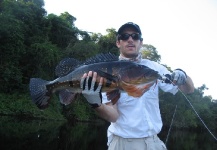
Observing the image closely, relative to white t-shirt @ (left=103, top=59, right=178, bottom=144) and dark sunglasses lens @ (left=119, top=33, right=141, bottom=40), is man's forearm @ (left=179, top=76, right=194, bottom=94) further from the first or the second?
dark sunglasses lens @ (left=119, top=33, right=141, bottom=40)

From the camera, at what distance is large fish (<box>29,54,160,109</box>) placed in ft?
9.89

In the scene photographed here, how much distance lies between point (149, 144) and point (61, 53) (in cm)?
2787

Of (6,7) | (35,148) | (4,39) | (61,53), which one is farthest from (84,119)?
(35,148)

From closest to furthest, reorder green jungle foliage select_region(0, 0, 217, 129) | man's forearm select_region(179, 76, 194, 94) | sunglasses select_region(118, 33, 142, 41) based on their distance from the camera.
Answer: man's forearm select_region(179, 76, 194, 94), sunglasses select_region(118, 33, 142, 41), green jungle foliage select_region(0, 0, 217, 129)

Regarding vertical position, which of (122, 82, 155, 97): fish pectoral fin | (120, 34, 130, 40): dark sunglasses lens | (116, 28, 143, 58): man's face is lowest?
(122, 82, 155, 97): fish pectoral fin

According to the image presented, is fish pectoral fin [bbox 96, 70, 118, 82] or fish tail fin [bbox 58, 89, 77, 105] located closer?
fish pectoral fin [bbox 96, 70, 118, 82]

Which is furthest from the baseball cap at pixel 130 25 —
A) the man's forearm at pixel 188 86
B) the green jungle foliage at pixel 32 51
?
the green jungle foliage at pixel 32 51

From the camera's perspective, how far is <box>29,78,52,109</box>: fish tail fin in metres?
3.31

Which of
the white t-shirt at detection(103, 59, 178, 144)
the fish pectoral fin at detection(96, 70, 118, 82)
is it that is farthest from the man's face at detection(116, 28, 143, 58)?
the fish pectoral fin at detection(96, 70, 118, 82)

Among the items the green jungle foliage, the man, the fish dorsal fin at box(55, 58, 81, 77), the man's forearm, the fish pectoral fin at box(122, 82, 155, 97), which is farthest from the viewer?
the green jungle foliage

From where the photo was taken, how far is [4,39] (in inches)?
1063

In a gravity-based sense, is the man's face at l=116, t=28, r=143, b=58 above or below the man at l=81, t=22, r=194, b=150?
above

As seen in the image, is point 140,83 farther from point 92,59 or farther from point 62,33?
point 62,33

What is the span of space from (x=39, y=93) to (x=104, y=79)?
866 mm
